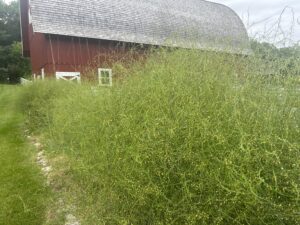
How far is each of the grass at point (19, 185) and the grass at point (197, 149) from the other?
3.51 ft

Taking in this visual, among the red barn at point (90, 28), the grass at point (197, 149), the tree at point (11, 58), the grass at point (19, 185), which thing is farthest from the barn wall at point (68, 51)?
the tree at point (11, 58)

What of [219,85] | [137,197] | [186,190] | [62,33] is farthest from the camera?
[62,33]

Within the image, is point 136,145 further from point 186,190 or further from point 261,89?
point 261,89

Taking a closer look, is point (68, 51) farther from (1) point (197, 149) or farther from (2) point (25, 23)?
(1) point (197, 149)

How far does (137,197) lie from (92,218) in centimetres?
73

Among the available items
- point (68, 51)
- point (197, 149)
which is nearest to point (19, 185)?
point (197, 149)

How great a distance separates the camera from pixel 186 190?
2705mm

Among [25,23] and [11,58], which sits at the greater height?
[25,23]

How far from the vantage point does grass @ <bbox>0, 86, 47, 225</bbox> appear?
4855 mm

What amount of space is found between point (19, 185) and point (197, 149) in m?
4.13

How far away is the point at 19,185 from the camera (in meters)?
6.04

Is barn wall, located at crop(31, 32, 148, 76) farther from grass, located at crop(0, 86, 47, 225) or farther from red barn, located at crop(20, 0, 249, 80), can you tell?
grass, located at crop(0, 86, 47, 225)

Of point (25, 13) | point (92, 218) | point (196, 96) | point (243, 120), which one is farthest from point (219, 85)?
point (25, 13)

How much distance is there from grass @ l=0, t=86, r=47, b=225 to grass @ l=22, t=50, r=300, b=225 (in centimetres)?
107
